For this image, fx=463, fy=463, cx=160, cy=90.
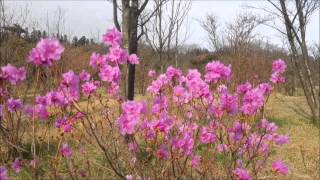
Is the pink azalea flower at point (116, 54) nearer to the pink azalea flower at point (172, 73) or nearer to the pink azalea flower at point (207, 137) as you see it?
the pink azalea flower at point (172, 73)

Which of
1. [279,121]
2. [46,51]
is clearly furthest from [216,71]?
[279,121]

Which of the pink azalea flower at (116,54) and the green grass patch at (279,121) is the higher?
the pink azalea flower at (116,54)

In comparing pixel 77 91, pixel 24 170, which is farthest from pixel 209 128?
pixel 24 170

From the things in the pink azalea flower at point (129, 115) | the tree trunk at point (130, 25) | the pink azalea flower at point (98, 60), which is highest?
the tree trunk at point (130, 25)

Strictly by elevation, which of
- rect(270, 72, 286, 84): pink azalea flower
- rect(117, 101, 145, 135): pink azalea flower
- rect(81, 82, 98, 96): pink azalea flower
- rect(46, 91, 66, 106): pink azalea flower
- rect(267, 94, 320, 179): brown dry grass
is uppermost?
rect(270, 72, 286, 84): pink azalea flower

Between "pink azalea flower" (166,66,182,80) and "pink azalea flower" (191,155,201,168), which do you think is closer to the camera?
"pink azalea flower" (166,66,182,80)

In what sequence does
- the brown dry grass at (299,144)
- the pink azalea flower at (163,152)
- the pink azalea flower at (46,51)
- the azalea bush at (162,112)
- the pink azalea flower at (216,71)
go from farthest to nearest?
the brown dry grass at (299,144) < the pink azalea flower at (163,152) < the pink azalea flower at (216,71) < the azalea bush at (162,112) < the pink azalea flower at (46,51)

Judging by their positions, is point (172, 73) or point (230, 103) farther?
point (172, 73)

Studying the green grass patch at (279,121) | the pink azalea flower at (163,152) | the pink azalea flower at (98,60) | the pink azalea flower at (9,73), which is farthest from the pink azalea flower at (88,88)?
the green grass patch at (279,121)

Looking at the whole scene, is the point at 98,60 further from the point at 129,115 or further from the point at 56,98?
the point at 129,115

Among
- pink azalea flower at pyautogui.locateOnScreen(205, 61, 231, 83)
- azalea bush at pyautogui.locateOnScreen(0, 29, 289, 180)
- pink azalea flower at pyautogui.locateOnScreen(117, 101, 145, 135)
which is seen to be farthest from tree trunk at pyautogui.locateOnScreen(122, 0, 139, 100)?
pink azalea flower at pyautogui.locateOnScreen(117, 101, 145, 135)

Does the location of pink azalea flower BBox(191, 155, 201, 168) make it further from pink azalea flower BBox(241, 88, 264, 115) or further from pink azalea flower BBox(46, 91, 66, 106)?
pink azalea flower BBox(46, 91, 66, 106)

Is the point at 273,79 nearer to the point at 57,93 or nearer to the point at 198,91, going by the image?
the point at 198,91

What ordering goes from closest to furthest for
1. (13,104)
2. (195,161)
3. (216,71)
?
(13,104) → (216,71) → (195,161)
